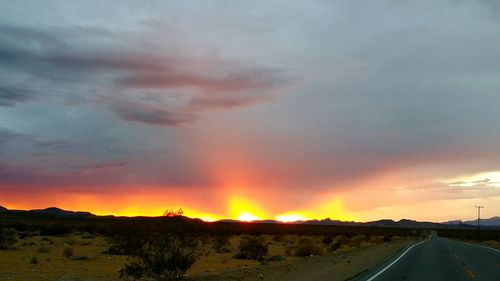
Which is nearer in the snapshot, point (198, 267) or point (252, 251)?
point (198, 267)

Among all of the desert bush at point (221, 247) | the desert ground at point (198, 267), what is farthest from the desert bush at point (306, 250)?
the desert bush at point (221, 247)

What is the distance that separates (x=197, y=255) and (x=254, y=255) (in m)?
17.4

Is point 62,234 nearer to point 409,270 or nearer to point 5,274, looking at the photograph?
point 5,274

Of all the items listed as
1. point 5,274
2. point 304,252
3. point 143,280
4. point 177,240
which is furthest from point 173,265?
point 304,252

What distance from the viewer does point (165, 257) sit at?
18.5 metres

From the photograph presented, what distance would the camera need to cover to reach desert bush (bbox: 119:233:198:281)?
60.5ft

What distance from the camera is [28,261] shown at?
1167 inches

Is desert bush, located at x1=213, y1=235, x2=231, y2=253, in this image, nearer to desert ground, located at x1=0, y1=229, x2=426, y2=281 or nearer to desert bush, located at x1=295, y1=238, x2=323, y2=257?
desert ground, located at x1=0, y1=229, x2=426, y2=281

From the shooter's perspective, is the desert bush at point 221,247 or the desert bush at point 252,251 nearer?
the desert bush at point 252,251

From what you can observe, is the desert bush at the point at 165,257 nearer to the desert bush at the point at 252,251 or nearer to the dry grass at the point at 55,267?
the dry grass at the point at 55,267

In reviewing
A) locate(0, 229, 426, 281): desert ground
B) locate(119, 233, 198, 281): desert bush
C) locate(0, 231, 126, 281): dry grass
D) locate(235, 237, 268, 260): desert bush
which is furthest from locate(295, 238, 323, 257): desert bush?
locate(119, 233, 198, 281): desert bush

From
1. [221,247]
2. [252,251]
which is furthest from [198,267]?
[221,247]

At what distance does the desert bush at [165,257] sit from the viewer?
60.5 feet

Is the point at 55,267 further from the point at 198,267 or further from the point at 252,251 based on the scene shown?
the point at 252,251
